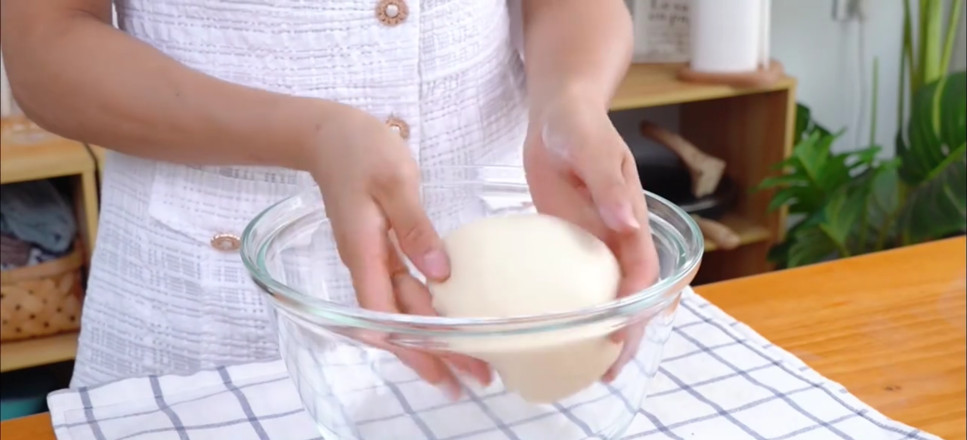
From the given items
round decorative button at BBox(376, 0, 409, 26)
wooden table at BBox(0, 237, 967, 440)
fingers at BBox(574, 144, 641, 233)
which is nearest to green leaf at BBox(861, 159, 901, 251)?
wooden table at BBox(0, 237, 967, 440)

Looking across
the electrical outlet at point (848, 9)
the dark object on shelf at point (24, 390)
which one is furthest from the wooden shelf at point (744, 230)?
the dark object on shelf at point (24, 390)

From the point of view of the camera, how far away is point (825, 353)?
639 millimetres

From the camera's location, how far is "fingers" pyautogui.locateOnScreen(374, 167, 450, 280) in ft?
1.38

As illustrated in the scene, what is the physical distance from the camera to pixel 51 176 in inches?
54.7

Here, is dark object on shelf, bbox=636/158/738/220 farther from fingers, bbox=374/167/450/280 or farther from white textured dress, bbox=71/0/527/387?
fingers, bbox=374/167/450/280

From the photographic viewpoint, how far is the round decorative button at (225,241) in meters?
0.66

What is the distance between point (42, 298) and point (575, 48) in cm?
109

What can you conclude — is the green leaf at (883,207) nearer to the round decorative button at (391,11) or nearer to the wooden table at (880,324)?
the wooden table at (880,324)

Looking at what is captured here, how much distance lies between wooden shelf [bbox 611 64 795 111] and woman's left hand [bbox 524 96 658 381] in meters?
1.12

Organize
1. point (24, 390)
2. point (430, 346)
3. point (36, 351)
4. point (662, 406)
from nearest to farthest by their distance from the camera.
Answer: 1. point (430, 346)
2. point (662, 406)
3. point (36, 351)
4. point (24, 390)

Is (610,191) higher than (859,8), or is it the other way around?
(610,191)

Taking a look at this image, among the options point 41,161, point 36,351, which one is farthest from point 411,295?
point 36,351

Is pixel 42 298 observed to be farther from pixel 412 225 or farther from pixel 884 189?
pixel 884 189

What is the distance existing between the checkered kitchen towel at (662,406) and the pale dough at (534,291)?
0.14 metres
